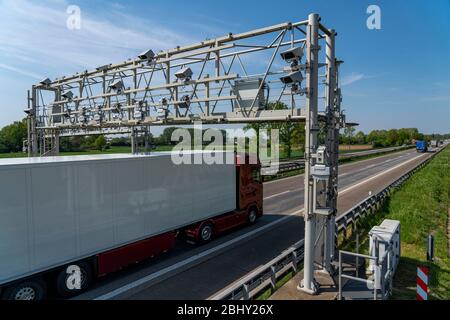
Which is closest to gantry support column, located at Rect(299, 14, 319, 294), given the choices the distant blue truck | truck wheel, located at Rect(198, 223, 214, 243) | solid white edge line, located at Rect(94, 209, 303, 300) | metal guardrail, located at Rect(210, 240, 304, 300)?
metal guardrail, located at Rect(210, 240, 304, 300)

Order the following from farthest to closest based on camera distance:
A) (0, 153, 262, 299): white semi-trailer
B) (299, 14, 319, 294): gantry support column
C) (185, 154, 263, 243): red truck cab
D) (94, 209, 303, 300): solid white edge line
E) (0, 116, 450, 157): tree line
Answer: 1. (0, 116, 450, 157): tree line
2. (185, 154, 263, 243): red truck cab
3. (94, 209, 303, 300): solid white edge line
4. (299, 14, 319, 294): gantry support column
5. (0, 153, 262, 299): white semi-trailer

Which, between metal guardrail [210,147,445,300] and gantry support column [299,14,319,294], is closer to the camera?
metal guardrail [210,147,445,300]

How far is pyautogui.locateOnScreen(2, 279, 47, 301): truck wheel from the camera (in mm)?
6959

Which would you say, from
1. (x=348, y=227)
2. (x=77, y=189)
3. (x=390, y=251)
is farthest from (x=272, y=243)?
(x=77, y=189)

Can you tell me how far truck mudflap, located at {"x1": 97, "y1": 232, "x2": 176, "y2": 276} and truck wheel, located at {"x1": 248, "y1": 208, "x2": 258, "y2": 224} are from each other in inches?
195

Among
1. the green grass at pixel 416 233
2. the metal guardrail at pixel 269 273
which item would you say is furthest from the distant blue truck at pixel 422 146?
the metal guardrail at pixel 269 273

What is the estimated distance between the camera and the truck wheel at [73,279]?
25.8 ft

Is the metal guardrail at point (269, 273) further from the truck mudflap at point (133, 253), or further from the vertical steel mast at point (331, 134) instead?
the truck mudflap at point (133, 253)

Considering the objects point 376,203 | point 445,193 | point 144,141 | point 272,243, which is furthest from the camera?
point 445,193

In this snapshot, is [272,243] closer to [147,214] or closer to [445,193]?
[147,214]

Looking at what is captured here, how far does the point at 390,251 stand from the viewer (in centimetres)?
816

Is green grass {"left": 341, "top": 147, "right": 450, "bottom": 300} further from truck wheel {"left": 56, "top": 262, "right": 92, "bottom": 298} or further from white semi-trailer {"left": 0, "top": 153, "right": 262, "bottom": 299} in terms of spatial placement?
truck wheel {"left": 56, "top": 262, "right": 92, "bottom": 298}

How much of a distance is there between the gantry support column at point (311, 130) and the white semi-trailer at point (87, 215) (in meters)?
Result: 4.96
